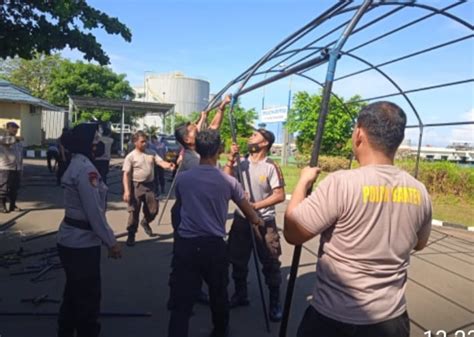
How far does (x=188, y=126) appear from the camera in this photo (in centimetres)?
509

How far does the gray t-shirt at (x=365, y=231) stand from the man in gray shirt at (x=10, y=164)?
7912 mm

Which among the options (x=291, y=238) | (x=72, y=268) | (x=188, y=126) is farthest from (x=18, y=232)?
(x=291, y=238)

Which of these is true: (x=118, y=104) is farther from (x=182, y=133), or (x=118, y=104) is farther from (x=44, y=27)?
(x=182, y=133)

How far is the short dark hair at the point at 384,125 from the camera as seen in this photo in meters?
2.06

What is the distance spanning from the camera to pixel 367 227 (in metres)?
2.05

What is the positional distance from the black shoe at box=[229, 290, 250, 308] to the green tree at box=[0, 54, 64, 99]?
4200 cm

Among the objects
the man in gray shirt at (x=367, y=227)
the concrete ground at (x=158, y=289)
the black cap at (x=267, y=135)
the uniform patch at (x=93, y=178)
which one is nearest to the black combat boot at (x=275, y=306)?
the concrete ground at (x=158, y=289)

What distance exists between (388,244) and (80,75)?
39.9 meters

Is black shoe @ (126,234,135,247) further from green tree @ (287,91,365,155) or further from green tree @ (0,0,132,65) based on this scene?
green tree @ (287,91,365,155)

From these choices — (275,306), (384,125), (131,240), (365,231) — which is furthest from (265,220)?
(131,240)

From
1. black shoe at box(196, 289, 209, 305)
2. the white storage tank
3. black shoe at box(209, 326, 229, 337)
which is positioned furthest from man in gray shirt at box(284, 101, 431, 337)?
the white storage tank

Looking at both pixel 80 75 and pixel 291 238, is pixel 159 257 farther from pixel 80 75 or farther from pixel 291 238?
pixel 80 75

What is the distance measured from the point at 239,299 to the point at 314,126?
62.9 feet

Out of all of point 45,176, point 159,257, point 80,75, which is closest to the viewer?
point 159,257
